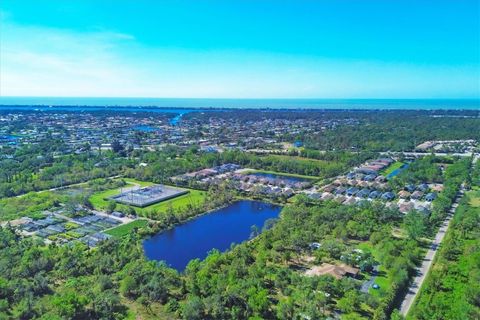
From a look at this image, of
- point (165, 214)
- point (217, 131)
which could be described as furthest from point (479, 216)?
point (217, 131)

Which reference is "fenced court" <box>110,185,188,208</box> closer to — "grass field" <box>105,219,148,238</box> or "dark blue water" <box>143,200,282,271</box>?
"grass field" <box>105,219,148,238</box>

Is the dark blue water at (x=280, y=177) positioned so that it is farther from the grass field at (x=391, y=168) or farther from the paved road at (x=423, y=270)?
the paved road at (x=423, y=270)

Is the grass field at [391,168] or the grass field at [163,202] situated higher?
the grass field at [391,168]

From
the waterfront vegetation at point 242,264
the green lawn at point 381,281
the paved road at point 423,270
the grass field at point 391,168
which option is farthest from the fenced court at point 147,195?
the grass field at point 391,168

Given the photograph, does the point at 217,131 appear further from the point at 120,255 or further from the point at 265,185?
the point at 120,255

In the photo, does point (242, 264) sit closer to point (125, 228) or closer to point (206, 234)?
point (206, 234)

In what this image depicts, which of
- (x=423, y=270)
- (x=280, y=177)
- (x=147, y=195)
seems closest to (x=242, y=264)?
(x=423, y=270)
